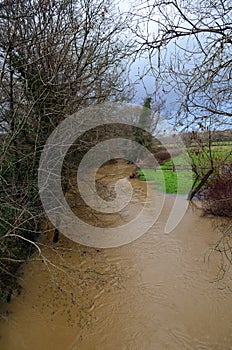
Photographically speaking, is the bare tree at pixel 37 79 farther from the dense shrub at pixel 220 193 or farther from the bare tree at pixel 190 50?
the dense shrub at pixel 220 193

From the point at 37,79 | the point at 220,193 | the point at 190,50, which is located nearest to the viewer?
Result: the point at 190,50

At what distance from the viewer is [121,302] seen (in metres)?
4.02

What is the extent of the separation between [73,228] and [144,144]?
9382 millimetres

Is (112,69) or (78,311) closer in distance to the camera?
(78,311)

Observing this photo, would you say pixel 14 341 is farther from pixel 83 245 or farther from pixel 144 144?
pixel 144 144

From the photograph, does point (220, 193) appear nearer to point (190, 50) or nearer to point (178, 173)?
point (178, 173)

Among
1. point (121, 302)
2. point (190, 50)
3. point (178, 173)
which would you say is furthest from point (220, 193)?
point (190, 50)

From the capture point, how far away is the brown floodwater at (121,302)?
3355 millimetres

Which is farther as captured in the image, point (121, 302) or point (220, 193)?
point (220, 193)

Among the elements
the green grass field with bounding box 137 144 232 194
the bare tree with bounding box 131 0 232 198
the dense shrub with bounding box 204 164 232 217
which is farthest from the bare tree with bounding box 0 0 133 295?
the dense shrub with bounding box 204 164 232 217

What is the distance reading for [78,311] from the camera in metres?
3.80

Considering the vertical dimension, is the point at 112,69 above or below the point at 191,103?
above

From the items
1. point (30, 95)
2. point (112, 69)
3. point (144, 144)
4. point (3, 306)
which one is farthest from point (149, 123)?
point (3, 306)

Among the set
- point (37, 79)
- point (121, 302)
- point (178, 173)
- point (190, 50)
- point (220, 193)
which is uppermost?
point (37, 79)
